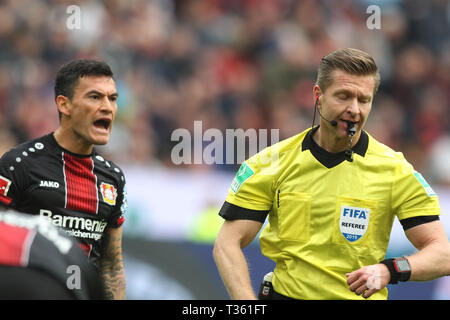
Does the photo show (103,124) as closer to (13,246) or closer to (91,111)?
(91,111)

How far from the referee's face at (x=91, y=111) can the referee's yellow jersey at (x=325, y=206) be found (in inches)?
46.5

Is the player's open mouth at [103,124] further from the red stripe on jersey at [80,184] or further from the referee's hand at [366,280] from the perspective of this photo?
the referee's hand at [366,280]

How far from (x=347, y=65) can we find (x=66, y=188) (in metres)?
2.12

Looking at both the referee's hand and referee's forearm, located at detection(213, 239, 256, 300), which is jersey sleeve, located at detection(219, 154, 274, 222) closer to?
referee's forearm, located at detection(213, 239, 256, 300)

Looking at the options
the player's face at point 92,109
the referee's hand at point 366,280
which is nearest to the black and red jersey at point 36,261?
the referee's hand at point 366,280

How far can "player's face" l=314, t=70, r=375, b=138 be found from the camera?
4.63 m

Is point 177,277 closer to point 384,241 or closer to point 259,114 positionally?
point 259,114

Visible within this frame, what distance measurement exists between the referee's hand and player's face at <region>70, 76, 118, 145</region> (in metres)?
2.14

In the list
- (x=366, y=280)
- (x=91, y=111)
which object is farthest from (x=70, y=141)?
(x=366, y=280)

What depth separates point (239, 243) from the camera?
4.79 metres

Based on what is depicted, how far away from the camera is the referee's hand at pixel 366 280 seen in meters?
4.26

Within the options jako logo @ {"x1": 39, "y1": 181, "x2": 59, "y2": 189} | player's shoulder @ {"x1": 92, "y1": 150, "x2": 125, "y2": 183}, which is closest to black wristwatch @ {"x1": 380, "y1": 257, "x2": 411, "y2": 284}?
player's shoulder @ {"x1": 92, "y1": 150, "x2": 125, "y2": 183}

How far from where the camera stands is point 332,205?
4.75 meters

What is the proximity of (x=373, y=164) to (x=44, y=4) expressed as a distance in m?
10.1
